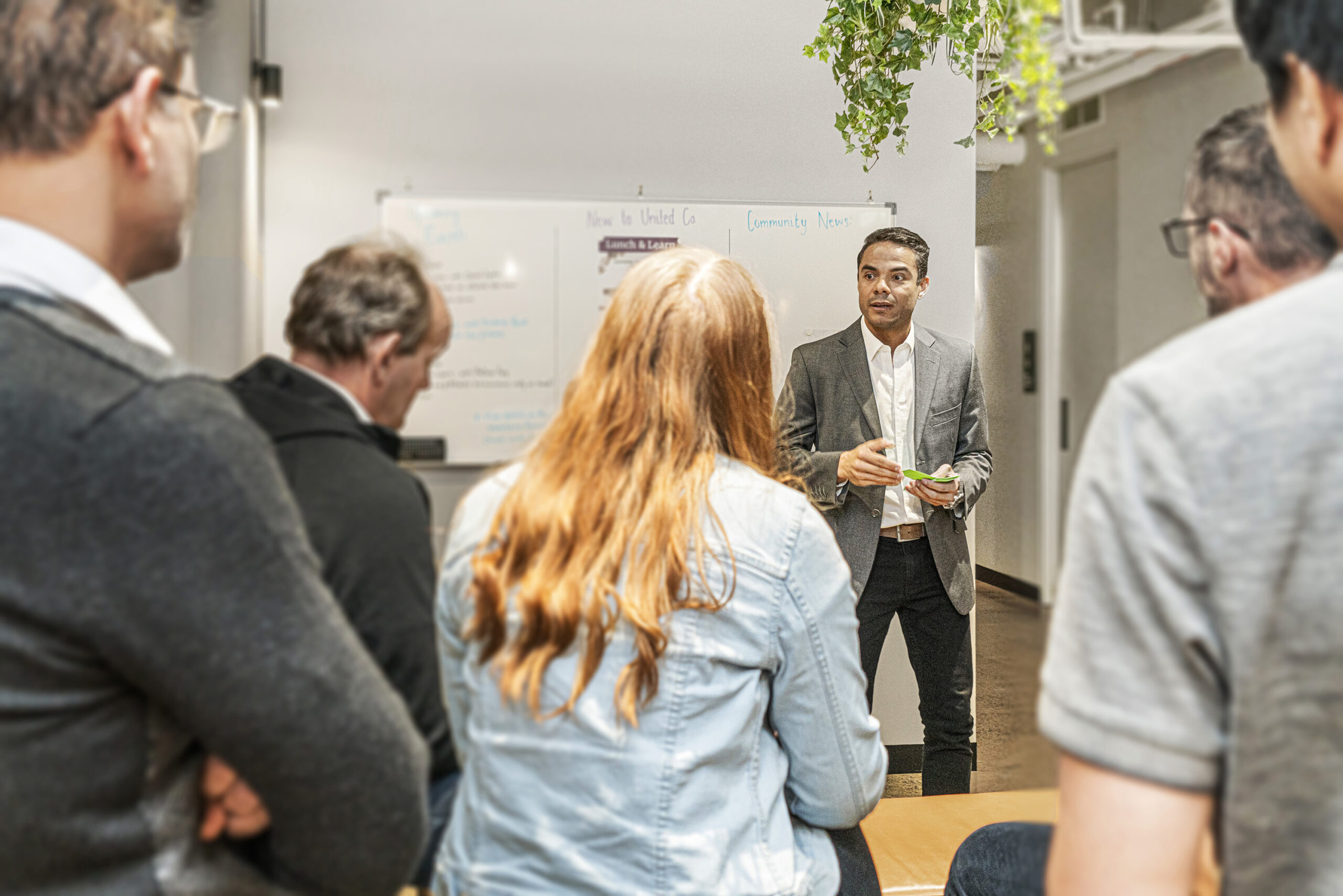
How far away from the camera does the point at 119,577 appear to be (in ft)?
2.00

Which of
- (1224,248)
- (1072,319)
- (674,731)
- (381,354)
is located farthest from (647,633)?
(1224,248)

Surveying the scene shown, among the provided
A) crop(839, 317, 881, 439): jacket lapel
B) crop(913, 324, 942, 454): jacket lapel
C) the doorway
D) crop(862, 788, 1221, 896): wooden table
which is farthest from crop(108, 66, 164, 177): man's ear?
crop(862, 788, 1221, 896): wooden table

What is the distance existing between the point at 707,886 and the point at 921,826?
0.88 m

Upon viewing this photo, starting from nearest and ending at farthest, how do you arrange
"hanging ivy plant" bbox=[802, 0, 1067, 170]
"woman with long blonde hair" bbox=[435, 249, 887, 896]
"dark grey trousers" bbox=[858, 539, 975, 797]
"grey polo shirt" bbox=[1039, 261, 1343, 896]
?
"grey polo shirt" bbox=[1039, 261, 1343, 896] < "woman with long blonde hair" bbox=[435, 249, 887, 896] < "hanging ivy plant" bbox=[802, 0, 1067, 170] < "dark grey trousers" bbox=[858, 539, 975, 797]

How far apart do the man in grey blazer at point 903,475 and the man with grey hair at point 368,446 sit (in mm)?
777

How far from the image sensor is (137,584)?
0.61 meters

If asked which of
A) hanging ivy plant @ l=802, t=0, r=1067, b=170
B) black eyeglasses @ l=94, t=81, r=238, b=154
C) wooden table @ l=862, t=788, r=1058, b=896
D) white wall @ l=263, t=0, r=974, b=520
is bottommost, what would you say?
wooden table @ l=862, t=788, r=1058, b=896

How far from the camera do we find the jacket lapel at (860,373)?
5.70 ft

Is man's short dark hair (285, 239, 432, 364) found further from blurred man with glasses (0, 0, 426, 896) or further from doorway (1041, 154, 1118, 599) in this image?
doorway (1041, 154, 1118, 599)

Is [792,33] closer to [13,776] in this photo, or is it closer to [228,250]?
[228,250]

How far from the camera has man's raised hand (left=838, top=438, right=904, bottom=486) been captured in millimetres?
Result: 1785

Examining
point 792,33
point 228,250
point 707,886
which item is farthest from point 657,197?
point 707,886

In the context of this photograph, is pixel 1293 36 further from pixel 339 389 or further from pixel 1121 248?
pixel 339 389

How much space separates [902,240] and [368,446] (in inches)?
39.4
